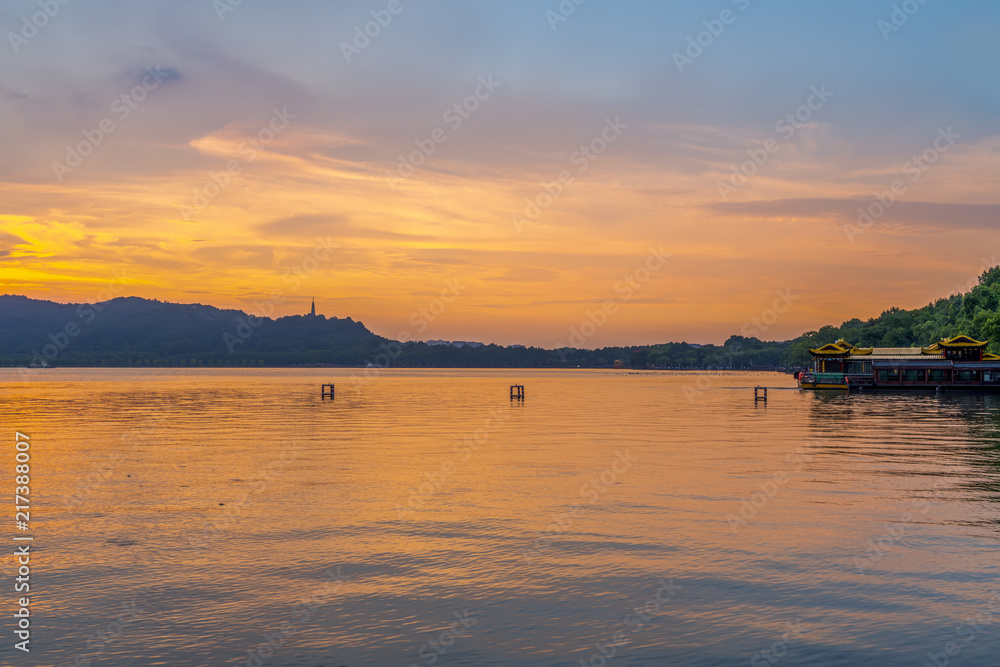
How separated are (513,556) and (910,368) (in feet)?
428

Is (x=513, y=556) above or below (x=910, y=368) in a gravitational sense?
below

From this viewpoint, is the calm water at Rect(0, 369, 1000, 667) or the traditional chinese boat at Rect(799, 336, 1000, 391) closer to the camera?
the calm water at Rect(0, 369, 1000, 667)

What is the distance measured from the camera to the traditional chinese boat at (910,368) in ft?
410

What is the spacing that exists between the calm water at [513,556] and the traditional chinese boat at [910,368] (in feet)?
311

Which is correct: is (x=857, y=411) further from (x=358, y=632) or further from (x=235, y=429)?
(x=358, y=632)

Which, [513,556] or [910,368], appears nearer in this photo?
[513,556]

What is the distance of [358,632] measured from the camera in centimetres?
1491

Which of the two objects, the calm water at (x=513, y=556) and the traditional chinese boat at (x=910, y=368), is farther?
the traditional chinese boat at (x=910, y=368)

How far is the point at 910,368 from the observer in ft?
429

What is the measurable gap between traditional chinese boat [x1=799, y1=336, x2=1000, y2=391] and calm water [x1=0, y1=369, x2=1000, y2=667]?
9465 centimetres

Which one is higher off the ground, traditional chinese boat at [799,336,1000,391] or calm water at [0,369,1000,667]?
traditional chinese boat at [799,336,1000,391]

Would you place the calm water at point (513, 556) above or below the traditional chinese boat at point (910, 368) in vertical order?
below

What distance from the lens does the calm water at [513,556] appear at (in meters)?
14.4

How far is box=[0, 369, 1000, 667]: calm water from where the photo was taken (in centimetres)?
1438
